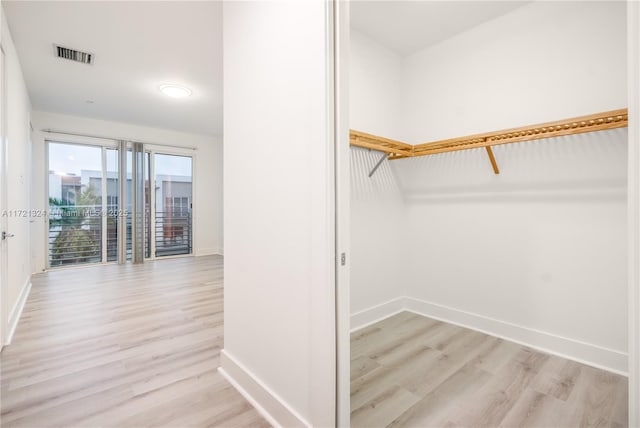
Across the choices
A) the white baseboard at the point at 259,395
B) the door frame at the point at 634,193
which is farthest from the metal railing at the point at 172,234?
the door frame at the point at 634,193

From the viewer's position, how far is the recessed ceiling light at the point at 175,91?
403 cm

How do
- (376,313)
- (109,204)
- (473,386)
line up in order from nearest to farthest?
(473,386) < (376,313) < (109,204)

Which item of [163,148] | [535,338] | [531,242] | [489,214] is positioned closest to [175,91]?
[163,148]

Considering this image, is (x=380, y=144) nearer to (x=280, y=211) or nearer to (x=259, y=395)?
(x=280, y=211)

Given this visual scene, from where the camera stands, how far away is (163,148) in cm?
645

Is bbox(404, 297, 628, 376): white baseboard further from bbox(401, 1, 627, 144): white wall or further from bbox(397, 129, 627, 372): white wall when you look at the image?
bbox(401, 1, 627, 144): white wall

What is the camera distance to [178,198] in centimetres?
679

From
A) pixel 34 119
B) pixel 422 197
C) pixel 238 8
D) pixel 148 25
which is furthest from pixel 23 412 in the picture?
pixel 34 119

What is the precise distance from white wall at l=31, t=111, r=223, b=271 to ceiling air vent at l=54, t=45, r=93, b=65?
107 inches

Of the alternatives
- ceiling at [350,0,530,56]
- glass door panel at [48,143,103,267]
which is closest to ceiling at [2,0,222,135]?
glass door panel at [48,143,103,267]

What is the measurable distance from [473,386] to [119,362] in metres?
2.41

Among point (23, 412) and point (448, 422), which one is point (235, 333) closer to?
point (23, 412)

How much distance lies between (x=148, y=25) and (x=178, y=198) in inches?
181

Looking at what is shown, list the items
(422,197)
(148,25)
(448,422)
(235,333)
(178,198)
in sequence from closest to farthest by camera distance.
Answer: (448,422) < (235,333) < (148,25) < (422,197) < (178,198)
